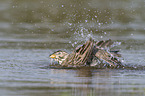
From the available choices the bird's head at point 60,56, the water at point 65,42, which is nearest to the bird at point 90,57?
the bird's head at point 60,56

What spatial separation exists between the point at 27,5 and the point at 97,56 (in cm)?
2008

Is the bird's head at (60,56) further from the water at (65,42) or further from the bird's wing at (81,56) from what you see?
the water at (65,42)

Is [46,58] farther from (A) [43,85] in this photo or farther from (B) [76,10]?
(B) [76,10]

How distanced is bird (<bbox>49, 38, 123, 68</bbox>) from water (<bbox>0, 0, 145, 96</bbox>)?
61cm

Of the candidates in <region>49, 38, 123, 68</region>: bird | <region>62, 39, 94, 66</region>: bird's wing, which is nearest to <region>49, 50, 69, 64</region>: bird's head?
<region>49, 38, 123, 68</region>: bird

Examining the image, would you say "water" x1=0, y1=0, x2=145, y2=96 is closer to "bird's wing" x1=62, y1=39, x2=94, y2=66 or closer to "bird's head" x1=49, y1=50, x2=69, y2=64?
"bird's head" x1=49, y1=50, x2=69, y2=64

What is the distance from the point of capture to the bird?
600 inches

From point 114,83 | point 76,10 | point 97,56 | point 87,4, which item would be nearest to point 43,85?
point 114,83

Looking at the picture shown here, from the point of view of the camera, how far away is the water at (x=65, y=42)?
38.3 feet

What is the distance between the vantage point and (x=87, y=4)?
2988 centimetres

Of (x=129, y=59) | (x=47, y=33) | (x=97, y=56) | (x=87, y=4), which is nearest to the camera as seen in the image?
(x=97, y=56)

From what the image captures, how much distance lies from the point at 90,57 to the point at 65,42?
7.93m

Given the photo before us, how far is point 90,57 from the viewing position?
1554 cm

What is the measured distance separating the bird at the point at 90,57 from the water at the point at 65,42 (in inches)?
24.2
